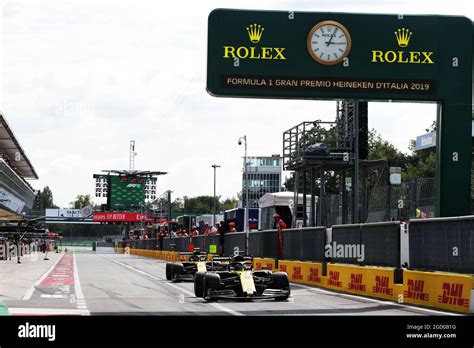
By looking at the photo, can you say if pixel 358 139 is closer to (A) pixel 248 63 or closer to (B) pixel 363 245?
(B) pixel 363 245

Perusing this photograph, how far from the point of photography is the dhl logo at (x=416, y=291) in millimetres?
18000

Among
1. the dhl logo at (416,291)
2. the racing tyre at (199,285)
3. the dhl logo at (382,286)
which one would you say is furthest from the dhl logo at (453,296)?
the racing tyre at (199,285)

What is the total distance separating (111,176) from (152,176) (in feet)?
20.5

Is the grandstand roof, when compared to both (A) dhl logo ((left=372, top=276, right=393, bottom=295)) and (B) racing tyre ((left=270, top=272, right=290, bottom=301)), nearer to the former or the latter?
(A) dhl logo ((left=372, top=276, right=393, bottom=295))

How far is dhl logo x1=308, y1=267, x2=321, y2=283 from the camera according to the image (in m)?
25.7

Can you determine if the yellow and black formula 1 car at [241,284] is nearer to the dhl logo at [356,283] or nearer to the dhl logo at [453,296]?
the dhl logo at [356,283]

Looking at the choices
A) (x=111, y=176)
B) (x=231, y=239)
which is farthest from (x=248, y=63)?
(x=111, y=176)

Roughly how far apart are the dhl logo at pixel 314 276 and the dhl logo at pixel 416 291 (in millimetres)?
6864

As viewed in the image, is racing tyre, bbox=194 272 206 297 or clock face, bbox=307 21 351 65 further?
clock face, bbox=307 21 351 65

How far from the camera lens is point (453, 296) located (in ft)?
54.5

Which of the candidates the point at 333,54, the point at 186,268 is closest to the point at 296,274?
the point at 186,268

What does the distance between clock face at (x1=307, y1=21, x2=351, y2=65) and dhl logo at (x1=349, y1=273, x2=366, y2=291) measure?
5.51m

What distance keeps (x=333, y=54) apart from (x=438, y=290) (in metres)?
6.16

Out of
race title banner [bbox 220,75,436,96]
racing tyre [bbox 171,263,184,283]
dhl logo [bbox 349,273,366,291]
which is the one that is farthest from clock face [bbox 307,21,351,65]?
racing tyre [bbox 171,263,184,283]
